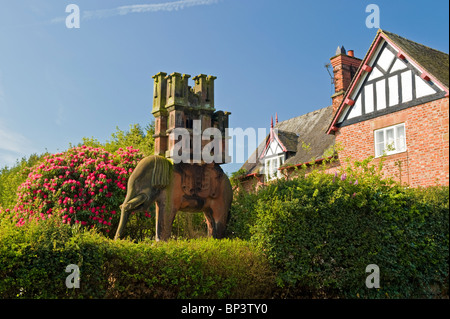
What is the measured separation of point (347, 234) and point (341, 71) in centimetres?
1289

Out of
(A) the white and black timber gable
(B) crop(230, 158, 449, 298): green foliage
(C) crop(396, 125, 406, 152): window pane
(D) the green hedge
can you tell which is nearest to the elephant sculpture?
(B) crop(230, 158, 449, 298): green foliage

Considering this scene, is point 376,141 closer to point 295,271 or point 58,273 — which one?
point 295,271

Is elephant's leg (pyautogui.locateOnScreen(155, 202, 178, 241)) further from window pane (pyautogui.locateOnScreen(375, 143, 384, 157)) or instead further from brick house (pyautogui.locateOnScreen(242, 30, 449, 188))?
window pane (pyautogui.locateOnScreen(375, 143, 384, 157))

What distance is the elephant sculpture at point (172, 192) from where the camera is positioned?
9.06 metres

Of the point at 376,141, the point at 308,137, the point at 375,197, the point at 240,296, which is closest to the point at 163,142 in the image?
the point at 240,296

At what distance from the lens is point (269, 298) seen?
8266mm

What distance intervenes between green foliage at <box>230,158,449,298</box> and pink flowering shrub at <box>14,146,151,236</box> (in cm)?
505

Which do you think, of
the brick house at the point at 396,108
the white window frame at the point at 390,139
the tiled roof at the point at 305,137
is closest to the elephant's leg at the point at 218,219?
the brick house at the point at 396,108

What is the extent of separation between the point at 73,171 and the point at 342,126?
1116cm

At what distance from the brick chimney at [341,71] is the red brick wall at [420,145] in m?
3.31

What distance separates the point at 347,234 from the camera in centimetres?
916

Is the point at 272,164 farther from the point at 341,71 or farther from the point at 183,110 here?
the point at 183,110

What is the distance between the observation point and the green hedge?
609 cm

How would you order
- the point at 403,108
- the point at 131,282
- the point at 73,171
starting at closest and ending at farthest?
the point at 131,282 → the point at 73,171 → the point at 403,108
